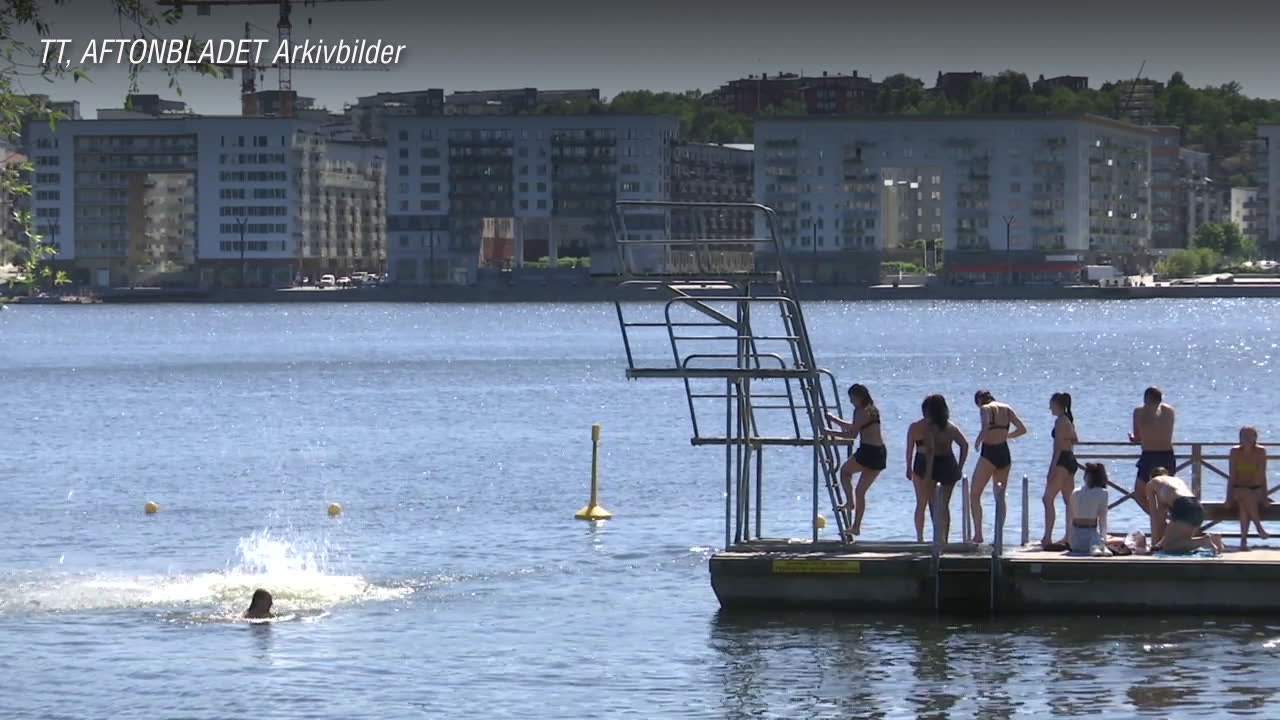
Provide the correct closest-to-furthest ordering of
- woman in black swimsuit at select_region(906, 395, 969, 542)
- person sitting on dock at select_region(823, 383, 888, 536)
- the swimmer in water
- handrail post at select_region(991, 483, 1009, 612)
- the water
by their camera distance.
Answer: the water < handrail post at select_region(991, 483, 1009, 612) < woman in black swimsuit at select_region(906, 395, 969, 542) < person sitting on dock at select_region(823, 383, 888, 536) < the swimmer in water

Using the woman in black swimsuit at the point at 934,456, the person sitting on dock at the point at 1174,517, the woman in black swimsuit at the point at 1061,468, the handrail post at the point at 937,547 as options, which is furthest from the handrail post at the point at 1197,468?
the handrail post at the point at 937,547

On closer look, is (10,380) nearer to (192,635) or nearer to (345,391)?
(345,391)

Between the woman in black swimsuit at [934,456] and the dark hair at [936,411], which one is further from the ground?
the dark hair at [936,411]

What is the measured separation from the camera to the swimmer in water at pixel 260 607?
30.5 m

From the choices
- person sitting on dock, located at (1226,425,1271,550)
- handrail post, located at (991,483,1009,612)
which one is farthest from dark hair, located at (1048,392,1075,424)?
person sitting on dock, located at (1226,425,1271,550)

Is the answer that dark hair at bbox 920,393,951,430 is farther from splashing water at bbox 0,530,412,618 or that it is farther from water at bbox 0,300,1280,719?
splashing water at bbox 0,530,412,618

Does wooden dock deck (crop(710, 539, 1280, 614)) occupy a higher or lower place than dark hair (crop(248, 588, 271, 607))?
higher

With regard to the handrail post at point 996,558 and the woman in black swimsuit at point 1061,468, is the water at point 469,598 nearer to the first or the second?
the handrail post at point 996,558

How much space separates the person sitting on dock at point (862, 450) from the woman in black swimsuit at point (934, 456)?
1.34ft

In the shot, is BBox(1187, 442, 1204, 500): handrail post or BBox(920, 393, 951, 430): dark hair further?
BBox(1187, 442, 1204, 500): handrail post

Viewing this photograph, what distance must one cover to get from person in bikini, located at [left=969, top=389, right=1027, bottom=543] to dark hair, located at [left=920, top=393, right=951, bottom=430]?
1.89 feet

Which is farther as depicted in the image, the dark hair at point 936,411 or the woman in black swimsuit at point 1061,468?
the woman in black swimsuit at point 1061,468

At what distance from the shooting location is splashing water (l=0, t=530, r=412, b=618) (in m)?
32.4

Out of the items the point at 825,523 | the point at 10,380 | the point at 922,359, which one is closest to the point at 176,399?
the point at 10,380
